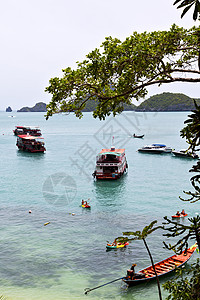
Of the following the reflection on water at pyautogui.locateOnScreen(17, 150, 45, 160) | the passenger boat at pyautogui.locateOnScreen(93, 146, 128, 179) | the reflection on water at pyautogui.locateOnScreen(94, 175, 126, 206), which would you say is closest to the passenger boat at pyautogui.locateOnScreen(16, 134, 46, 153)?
the reflection on water at pyautogui.locateOnScreen(17, 150, 45, 160)

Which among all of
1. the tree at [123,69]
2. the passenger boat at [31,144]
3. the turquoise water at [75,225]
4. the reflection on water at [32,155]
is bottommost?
the turquoise water at [75,225]

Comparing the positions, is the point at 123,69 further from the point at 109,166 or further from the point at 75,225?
the point at 109,166

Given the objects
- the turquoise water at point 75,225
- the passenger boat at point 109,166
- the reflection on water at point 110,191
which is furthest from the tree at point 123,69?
the passenger boat at point 109,166

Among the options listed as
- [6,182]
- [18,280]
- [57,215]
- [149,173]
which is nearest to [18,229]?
[57,215]

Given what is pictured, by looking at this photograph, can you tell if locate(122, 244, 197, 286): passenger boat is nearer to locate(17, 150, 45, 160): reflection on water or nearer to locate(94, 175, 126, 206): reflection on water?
locate(94, 175, 126, 206): reflection on water

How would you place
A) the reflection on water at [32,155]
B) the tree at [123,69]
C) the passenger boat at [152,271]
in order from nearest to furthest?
the tree at [123,69] < the passenger boat at [152,271] < the reflection on water at [32,155]

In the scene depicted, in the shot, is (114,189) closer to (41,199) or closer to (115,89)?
(41,199)

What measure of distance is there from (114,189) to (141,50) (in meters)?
39.3

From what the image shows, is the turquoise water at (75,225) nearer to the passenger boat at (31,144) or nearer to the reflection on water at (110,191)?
the reflection on water at (110,191)

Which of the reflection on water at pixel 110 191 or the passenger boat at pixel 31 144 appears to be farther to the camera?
the passenger boat at pixel 31 144

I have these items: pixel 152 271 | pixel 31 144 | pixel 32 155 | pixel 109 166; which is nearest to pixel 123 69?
pixel 152 271

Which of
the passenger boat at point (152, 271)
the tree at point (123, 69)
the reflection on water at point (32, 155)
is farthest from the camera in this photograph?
the reflection on water at point (32, 155)

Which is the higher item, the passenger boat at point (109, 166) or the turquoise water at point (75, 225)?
the passenger boat at point (109, 166)

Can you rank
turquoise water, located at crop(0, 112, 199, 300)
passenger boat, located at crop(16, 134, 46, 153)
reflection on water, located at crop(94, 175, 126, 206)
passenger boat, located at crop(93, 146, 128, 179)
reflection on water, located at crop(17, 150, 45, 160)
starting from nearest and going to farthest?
1. turquoise water, located at crop(0, 112, 199, 300)
2. reflection on water, located at crop(94, 175, 126, 206)
3. passenger boat, located at crop(93, 146, 128, 179)
4. reflection on water, located at crop(17, 150, 45, 160)
5. passenger boat, located at crop(16, 134, 46, 153)
